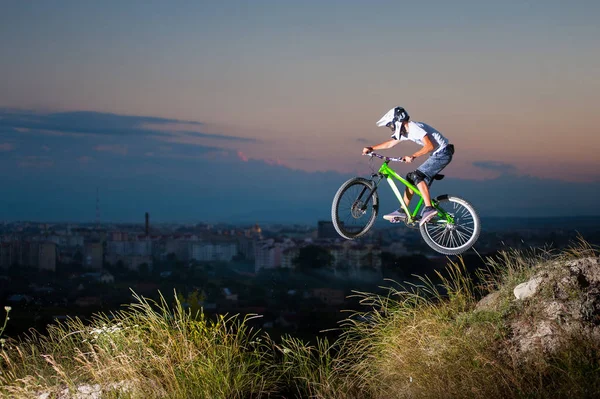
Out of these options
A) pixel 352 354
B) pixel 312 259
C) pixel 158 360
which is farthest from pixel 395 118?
pixel 312 259

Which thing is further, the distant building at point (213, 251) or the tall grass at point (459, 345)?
the distant building at point (213, 251)

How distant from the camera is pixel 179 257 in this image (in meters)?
51.7

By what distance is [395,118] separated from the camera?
8.96m

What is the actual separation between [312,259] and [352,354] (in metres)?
24.8

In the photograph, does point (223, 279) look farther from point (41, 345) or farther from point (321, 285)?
point (41, 345)

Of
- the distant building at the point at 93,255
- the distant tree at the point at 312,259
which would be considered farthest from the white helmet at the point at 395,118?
the distant building at the point at 93,255

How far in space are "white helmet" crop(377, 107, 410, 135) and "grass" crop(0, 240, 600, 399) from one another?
2728 mm

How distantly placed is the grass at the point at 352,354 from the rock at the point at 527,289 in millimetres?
122

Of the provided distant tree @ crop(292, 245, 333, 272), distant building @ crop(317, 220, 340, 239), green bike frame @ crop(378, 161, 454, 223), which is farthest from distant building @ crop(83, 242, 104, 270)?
green bike frame @ crop(378, 161, 454, 223)

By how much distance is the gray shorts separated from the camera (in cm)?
933

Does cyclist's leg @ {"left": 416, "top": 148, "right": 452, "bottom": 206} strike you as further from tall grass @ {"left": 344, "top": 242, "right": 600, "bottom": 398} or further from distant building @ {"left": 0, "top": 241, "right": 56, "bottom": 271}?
distant building @ {"left": 0, "top": 241, "right": 56, "bottom": 271}

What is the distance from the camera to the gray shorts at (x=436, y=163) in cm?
933

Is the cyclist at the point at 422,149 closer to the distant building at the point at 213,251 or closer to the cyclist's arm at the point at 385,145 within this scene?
the cyclist's arm at the point at 385,145

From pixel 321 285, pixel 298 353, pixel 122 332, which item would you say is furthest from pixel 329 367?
pixel 321 285
